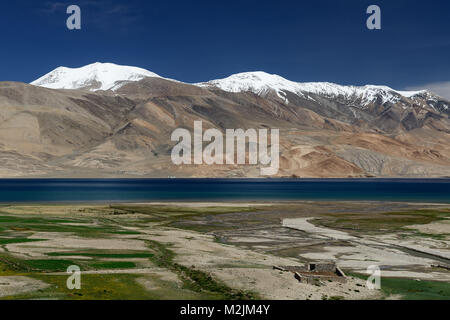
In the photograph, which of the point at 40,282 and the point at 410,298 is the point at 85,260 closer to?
the point at 40,282

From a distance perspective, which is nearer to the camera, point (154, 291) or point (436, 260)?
point (154, 291)

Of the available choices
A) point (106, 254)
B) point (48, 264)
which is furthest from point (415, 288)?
point (48, 264)

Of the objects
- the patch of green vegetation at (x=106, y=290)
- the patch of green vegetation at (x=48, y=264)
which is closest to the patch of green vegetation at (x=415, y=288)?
the patch of green vegetation at (x=106, y=290)

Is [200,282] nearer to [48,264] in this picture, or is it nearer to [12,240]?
[48,264]

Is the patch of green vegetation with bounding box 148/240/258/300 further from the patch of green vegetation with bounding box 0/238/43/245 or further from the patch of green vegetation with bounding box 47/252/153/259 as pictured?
A: the patch of green vegetation with bounding box 0/238/43/245

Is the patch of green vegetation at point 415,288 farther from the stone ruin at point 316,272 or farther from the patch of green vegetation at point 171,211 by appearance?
the patch of green vegetation at point 171,211
